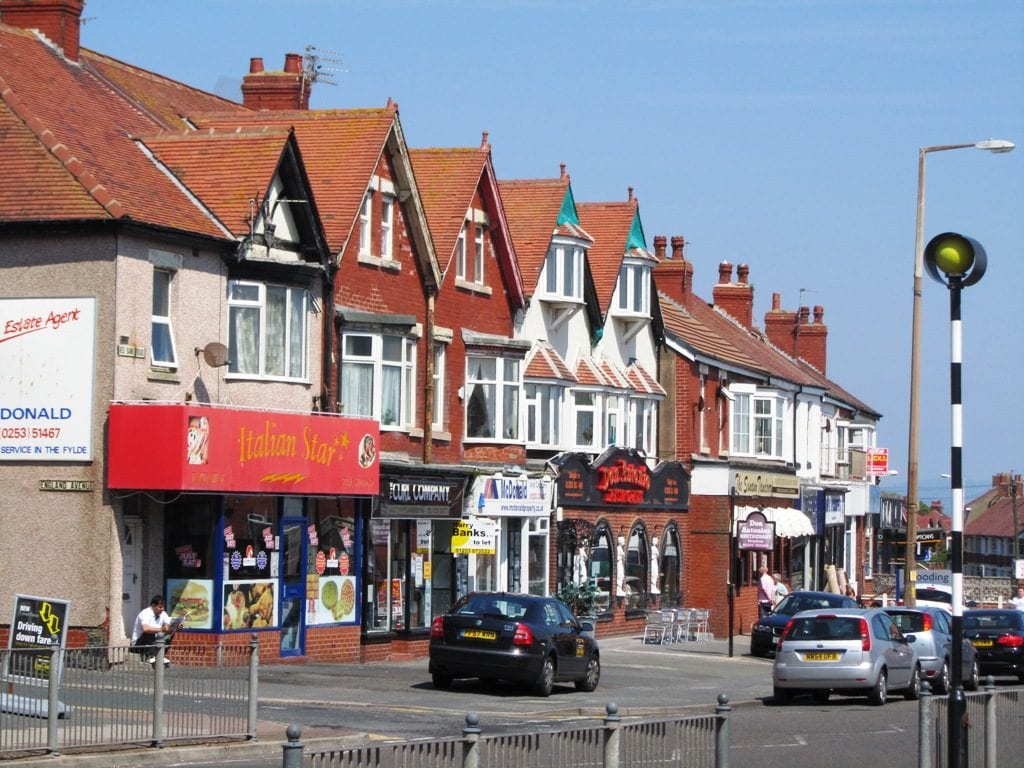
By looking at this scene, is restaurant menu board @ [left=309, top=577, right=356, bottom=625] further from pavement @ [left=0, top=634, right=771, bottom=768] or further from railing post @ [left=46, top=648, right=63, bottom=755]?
railing post @ [left=46, top=648, right=63, bottom=755]

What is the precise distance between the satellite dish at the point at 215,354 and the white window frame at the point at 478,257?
1042cm

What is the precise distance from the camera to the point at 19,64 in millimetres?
31062

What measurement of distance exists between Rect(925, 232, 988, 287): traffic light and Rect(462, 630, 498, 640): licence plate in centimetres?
1330

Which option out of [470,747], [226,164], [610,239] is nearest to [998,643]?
[610,239]

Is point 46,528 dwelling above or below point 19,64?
below

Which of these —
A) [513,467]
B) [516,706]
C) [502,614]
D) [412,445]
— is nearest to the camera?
[516,706]

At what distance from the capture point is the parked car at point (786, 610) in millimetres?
37750

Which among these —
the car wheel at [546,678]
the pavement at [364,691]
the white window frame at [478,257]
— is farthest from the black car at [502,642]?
the white window frame at [478,257]

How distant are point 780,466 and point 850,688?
27490mm

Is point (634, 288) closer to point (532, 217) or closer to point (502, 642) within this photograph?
point (532, 217)

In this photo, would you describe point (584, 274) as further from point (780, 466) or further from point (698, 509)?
point (780, 466)

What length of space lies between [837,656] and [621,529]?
1744 centimetres

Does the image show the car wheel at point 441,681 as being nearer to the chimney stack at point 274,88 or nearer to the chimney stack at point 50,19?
the chimney stack at point 50,19

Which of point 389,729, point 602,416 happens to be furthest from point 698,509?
point 389,729
